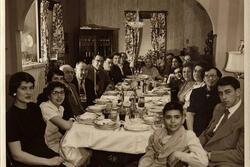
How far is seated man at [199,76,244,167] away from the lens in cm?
171

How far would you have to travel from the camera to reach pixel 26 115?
1846 mm

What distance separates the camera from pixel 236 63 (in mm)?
1696

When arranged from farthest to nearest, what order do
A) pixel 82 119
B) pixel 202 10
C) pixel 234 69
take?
1. pixel 82 119
2. pixel 202 10
3. pixel 234 69

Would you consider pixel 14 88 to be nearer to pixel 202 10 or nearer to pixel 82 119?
pixel 82 119

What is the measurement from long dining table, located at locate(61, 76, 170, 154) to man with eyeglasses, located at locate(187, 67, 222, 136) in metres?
0.12

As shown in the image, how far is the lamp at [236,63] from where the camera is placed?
1.68 m

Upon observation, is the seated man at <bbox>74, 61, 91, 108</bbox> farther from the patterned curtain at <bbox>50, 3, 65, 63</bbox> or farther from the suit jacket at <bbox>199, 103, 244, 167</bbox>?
the suit jacket at <bbox>199, 103, 244, 167</bbox>

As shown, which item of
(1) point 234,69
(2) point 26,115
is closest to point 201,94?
(1) point 234,69

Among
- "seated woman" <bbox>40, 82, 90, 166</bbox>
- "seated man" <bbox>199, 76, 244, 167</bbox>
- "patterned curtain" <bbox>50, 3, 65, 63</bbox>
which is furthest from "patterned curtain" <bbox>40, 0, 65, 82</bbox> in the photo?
"seated man" <bbox>199, 76, 244, 167</bbox>

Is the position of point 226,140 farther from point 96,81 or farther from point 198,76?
point 96,81

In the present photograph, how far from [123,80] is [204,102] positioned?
1.21 feet

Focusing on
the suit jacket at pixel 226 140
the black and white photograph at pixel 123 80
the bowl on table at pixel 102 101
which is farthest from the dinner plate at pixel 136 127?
the suit jacket at pixel 226 140

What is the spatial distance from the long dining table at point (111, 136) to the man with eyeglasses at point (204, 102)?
0.12 meters

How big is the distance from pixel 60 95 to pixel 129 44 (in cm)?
38
